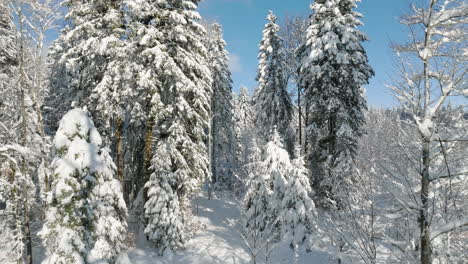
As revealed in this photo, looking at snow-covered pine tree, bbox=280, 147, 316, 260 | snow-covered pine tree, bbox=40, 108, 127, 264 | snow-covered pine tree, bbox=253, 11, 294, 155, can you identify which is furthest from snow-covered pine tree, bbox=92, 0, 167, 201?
snow-covered pine tree, bbox=253, 11, 294, 155

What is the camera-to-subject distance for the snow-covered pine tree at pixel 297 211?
51.4 ft

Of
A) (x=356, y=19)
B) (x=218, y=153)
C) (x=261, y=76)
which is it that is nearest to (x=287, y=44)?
(x=261, y=76)

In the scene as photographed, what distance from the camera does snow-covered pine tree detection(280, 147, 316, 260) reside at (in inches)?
617

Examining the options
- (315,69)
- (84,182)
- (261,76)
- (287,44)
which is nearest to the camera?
(84,182)

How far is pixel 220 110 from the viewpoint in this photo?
3456 cm

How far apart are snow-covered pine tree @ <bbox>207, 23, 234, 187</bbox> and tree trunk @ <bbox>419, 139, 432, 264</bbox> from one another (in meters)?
23.9

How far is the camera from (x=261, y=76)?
26531 mm

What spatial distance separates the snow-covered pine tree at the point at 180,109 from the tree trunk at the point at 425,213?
10793mm

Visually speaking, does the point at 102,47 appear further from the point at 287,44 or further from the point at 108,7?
the point at 287,44

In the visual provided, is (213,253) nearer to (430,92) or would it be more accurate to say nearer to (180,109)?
(180,109)

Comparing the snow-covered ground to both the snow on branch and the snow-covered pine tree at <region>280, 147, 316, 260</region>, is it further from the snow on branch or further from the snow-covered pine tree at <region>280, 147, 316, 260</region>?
the snow on branch

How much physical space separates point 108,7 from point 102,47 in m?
2.49

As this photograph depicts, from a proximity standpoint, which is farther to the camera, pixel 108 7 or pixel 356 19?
pixel 356 19

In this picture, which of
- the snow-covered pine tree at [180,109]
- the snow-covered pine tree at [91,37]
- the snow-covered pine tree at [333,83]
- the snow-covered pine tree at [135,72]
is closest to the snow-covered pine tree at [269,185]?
the snow-covered pine tree at [333,83]
